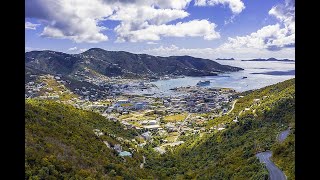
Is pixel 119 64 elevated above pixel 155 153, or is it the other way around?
pixel 119 64

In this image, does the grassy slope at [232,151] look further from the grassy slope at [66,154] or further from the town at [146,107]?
the town at [146,107]

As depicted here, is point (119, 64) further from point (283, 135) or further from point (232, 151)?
point (283, 135)

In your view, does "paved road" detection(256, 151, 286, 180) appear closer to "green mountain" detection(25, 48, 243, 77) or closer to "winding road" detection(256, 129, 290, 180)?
"winding road" detection(256, 129, 290, 180)

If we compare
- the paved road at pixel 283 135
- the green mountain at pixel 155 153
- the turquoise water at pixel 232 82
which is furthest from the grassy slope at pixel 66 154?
the turquoise water at pixel 232 82

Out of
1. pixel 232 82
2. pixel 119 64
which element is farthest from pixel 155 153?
pixel 119 64
